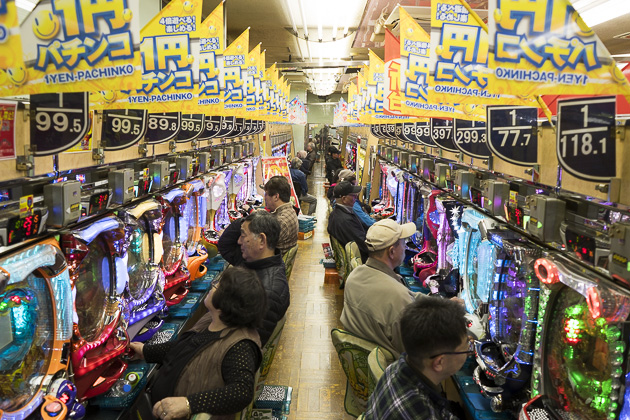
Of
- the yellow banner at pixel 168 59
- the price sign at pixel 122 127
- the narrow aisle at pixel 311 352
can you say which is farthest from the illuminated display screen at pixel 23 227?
the narrow aisle at pixel 311 352

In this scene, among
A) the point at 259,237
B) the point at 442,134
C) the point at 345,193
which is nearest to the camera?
the point at 259,237

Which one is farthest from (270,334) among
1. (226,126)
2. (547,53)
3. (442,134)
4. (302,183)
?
(302,183)

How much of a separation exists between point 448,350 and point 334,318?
4.67 m

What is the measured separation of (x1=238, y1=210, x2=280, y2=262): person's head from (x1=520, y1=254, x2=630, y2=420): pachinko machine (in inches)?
64.1

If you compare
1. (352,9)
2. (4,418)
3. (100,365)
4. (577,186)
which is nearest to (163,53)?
(100,365)

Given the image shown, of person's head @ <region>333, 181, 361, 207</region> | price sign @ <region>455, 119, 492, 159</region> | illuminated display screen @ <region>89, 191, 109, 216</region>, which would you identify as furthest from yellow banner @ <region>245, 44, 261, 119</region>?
illuminated display screen @ <region>89, 191, 109, 216</region>

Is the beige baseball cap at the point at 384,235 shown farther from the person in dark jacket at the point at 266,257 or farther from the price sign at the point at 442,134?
the price sign at the point at 442,134

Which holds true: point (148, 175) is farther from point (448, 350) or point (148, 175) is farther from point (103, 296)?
point (448, 350)

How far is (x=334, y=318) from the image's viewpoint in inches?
261

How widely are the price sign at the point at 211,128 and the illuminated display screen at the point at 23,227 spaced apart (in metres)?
4.12

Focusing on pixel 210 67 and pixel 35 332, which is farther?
pixel 210 67

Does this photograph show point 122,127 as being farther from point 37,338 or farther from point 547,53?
point 547,53

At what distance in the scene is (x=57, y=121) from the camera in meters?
2.70

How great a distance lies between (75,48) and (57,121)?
0.52 metres
